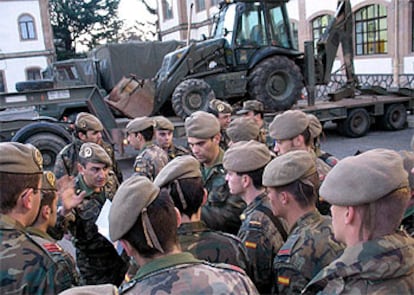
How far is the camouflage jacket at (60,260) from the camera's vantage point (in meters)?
1.90

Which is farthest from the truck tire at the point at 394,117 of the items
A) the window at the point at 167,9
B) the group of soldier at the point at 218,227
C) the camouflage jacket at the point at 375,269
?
the window at the point at 167,9

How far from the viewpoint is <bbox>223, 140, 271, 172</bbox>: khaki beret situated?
2.70 m

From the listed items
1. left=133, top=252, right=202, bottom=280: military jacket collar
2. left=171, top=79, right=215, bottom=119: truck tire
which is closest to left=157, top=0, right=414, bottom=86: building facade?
left=171, top=79, right=215, bottom=119: truck tire

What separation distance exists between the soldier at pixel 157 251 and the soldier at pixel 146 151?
2.25m

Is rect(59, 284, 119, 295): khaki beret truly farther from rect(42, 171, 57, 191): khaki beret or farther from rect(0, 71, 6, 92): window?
rect(0, 71, 6, 92): window

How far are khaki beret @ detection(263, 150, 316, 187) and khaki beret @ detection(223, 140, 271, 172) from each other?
0.37m

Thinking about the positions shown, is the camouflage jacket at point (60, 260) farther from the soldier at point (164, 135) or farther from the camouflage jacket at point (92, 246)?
the soldier at point (164, 135)

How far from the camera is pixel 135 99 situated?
9.55 meters

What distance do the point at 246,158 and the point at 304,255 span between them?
852 millimetres

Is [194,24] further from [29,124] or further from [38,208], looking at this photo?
[38,208]

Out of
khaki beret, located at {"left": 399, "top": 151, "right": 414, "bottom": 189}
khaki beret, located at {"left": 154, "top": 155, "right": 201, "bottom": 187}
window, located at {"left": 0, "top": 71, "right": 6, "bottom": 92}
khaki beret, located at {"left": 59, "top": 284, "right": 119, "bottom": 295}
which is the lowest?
khaki beret, located at {"left": 399, "top": 151, "right": 414, "bottom": 189}

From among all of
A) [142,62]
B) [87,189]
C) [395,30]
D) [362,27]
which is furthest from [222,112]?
[362,27]

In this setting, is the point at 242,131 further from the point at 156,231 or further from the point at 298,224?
the point at 156,231

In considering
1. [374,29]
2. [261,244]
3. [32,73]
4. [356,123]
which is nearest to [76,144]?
[261,244]
